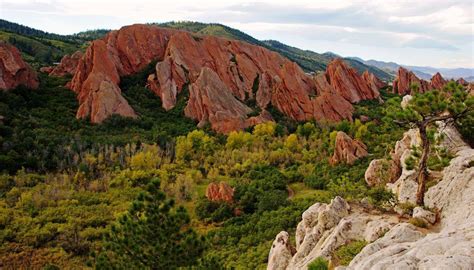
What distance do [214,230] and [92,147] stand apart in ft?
89.3

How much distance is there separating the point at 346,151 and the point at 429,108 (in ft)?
135

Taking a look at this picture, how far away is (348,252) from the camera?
52.4 feet

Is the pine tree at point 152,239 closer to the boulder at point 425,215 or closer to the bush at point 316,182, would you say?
the boulder at point 425,215

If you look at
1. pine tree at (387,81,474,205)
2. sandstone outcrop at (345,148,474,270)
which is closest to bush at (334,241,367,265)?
sandstone outcrop at (345,148,474,270)

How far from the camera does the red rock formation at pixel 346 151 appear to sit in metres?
57.5

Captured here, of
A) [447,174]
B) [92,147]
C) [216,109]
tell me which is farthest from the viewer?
[216,109]

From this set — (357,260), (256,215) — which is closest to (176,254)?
(357,260)

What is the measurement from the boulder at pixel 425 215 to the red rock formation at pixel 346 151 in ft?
131

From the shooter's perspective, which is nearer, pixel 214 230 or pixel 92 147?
pixel 214 230

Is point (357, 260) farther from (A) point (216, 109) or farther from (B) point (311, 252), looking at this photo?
(A) point (216, 109)

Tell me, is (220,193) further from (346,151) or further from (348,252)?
(348,252)

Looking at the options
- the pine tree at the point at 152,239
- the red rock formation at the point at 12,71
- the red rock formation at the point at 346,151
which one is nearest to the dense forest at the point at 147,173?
the pine tree at the point at 152,239

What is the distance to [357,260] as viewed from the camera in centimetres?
1337

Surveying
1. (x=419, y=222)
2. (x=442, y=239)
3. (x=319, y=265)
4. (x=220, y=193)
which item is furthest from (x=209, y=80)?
(x=442, y=239)
